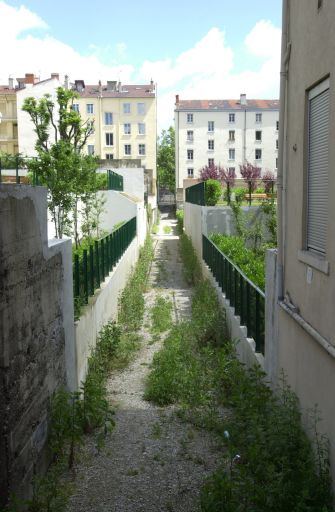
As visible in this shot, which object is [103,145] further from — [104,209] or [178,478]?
[178,478]

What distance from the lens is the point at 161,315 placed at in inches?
502

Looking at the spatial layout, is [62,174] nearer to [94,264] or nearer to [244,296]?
[94,264]

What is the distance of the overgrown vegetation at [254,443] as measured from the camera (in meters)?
4.04

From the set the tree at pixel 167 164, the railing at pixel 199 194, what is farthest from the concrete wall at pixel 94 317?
the tree at pixel 167 164

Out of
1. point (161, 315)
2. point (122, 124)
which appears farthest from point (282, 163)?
point (122, 124)

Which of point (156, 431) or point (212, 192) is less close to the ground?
point (212, 192)

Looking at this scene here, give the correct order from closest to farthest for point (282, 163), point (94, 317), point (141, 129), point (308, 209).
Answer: point (308, 209) → point (282, 163) → point (94, 317) → point (141, 129)

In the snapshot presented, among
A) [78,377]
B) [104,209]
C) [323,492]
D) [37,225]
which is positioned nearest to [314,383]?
[323,492]

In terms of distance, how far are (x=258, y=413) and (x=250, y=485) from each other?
1.19 metres

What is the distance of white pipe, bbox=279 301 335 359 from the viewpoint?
13.2 ft

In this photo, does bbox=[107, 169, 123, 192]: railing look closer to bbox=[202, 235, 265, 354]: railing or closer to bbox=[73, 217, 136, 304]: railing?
bbox=[73, 217, 136, 304]: railing

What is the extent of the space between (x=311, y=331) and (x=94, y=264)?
6.07 metres

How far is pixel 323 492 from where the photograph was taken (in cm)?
408

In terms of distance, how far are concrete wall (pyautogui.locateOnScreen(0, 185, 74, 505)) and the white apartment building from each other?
57.3 meters
